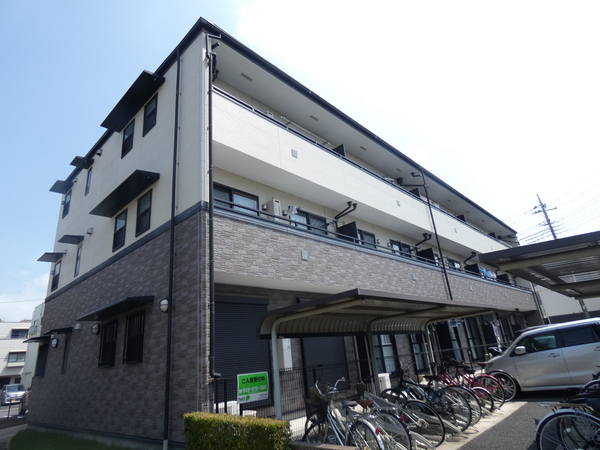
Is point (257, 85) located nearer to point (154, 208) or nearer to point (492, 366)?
point (154, 208)

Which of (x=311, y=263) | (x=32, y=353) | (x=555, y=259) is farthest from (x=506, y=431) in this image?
(x=32, y=353)

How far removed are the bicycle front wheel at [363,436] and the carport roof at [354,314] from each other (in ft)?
6.02

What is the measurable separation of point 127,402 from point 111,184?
308 inches

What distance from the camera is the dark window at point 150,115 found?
11975mm

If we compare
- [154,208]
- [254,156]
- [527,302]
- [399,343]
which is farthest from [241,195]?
[527,302]

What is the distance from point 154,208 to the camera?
1042 centimetres

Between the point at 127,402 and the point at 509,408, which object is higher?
the point at 127,402

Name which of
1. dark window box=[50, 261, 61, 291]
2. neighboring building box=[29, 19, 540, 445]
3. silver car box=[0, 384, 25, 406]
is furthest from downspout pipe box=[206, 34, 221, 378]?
silver car box=[0, 384, 25, 406]

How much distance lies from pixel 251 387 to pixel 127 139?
1038 cm

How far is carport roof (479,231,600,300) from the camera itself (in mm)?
6560

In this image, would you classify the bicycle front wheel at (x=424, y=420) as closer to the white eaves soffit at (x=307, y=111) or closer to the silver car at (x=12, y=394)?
the white eaves soffit at (x=307, y=111)

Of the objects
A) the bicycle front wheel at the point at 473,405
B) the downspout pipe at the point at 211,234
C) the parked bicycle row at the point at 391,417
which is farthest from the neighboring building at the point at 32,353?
the bicycle front wheel at the point at 473,405

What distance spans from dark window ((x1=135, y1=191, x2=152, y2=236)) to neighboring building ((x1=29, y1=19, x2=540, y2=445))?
7 centimetres

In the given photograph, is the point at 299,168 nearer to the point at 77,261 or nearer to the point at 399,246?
the point at 399,246
